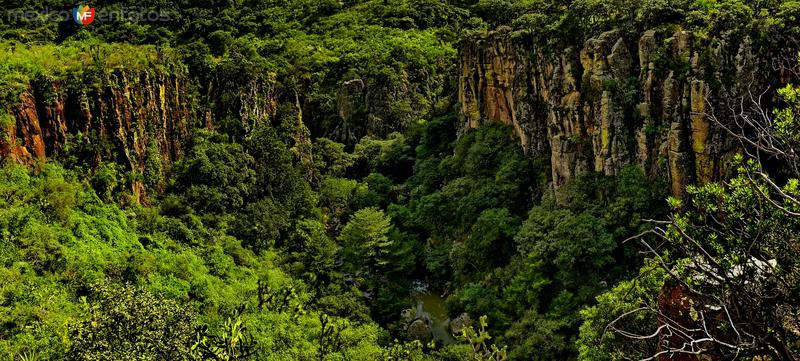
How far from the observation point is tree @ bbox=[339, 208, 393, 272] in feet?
135

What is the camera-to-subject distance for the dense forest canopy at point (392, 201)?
2062cm

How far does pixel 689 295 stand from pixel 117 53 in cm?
4034

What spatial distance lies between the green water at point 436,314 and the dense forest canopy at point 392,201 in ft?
0.78

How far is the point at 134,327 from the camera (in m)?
16.7

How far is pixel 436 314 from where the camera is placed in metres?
39.2

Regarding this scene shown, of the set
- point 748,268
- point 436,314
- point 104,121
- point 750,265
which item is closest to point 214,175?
point 104,121

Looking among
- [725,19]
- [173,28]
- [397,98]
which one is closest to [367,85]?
[397,98]

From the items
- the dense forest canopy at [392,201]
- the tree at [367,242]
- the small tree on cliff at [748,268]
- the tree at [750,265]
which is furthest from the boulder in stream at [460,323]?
the tree at [750,265]

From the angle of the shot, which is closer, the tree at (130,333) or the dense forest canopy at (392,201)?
the tree at (130,333)

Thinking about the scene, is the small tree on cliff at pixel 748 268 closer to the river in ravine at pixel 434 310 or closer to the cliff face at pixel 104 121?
the river in ravine at pixel 434 310

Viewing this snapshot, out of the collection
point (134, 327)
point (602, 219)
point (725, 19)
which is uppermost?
point (725, 19)

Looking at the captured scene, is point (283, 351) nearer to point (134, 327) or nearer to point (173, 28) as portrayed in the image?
point (134, 327)

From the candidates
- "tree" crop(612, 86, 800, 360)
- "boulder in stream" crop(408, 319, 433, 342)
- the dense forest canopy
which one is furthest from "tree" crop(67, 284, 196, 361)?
"boulder in stream" crop(408, 319, 433, 342)

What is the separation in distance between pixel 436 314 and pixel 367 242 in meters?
7.22
